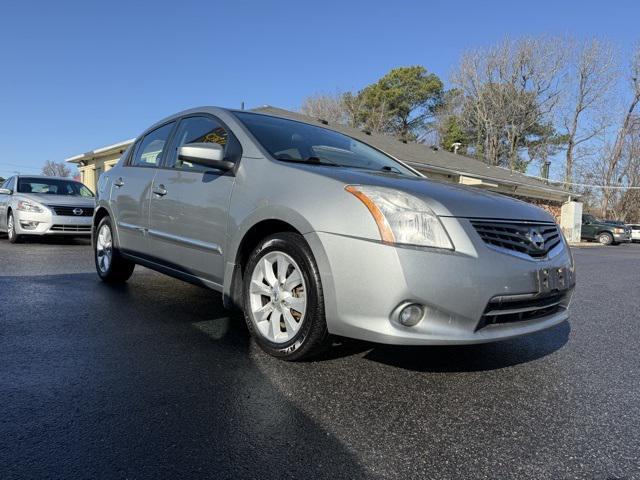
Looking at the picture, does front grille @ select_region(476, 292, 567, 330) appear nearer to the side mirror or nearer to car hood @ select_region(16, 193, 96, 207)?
the side mirror

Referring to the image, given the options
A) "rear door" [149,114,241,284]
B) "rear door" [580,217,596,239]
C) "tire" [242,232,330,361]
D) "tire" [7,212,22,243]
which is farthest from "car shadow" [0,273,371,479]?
"rear door" [580,217,596,239]

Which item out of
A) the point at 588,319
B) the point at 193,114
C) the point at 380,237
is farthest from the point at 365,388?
the point at 588,319

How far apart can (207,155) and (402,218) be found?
1469mm

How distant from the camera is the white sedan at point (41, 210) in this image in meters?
9.19

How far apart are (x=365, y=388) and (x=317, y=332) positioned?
382mm

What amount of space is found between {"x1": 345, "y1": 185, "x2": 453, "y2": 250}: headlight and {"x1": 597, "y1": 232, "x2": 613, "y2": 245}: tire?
3026 centimetres


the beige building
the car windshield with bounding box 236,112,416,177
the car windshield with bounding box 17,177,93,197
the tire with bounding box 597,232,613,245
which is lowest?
the tire with bounding box 597,232,613,245

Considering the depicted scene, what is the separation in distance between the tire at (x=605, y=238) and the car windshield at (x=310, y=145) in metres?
28.8

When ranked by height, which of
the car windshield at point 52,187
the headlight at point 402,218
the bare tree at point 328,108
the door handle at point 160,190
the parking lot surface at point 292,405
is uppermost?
the bare tree at point 328,108

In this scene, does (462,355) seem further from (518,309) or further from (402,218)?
(402,218)

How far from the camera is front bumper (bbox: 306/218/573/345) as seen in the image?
7.68 ft

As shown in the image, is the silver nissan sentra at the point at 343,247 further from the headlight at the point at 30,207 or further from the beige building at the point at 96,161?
the beige building at the point at 96,161

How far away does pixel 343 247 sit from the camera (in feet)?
8.13

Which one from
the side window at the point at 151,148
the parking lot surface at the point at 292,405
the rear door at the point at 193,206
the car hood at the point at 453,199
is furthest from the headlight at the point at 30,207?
the car hood at the point at 453,199
